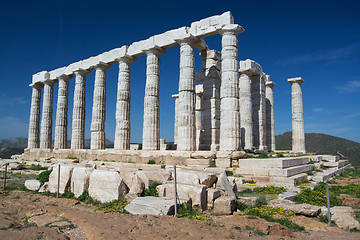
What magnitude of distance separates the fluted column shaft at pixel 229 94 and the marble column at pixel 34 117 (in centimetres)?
2259

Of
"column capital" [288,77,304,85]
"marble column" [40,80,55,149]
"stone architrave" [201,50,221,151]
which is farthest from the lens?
"marble column" [40,80,55,149]

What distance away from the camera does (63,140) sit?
26484mm

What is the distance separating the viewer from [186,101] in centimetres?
1772

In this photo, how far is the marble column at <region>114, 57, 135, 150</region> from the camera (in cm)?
2131

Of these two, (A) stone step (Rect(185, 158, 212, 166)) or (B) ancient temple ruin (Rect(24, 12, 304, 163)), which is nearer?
(A) stone step (Rect(185, 158, 212, 166))

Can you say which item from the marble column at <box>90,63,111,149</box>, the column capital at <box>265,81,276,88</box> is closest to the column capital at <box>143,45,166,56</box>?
the marble column at <box>90,63,111,149</box>

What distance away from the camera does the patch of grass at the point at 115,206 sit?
27.5ft

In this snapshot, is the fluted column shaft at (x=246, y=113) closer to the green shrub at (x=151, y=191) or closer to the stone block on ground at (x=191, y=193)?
the green shrub at (x=151, y=191)

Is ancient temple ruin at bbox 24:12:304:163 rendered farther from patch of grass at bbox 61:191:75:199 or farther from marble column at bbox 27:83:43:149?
patch of grass at bbox 61:191:75:199

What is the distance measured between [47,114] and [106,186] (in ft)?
73.2

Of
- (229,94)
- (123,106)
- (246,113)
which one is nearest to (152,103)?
(123,106)

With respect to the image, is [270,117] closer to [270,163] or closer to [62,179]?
[270,163]

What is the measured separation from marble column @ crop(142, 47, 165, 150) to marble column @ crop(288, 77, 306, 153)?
13.0m

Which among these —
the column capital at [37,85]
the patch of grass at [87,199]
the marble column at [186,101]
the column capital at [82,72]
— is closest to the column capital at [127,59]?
the column capital at [82,72]
